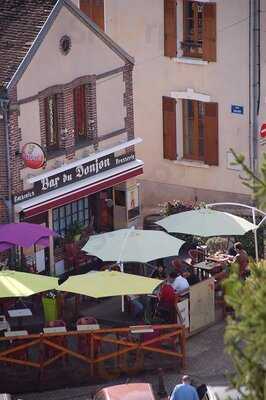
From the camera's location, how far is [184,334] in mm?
→ 24938

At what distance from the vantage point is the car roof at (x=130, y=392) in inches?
828

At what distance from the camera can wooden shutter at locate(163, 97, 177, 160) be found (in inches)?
1374

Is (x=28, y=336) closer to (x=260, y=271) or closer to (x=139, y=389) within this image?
(x=139, y=389)

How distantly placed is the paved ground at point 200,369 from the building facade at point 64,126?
4.48m

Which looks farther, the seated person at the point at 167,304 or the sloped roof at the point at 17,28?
the sloped roof at the point at 17,28

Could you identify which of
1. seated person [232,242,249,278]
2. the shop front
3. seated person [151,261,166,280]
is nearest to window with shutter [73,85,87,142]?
the shop front

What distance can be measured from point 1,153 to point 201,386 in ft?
27.1

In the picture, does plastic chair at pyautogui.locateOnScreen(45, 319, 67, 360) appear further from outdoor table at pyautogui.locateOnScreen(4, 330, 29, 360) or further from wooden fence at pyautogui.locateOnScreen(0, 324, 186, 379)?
outdoor table at pyautogui.locateOnScreen(4, 330, 29, 360)

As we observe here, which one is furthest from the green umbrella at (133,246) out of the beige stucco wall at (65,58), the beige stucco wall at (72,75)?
the beige stucco wall at (65,58)

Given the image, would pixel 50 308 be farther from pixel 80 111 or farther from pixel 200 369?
pixel 80 111

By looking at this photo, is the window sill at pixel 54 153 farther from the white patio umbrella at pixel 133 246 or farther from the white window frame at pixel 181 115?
the white window frame at pixel 181 115

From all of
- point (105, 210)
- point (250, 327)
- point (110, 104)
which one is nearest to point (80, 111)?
point (110, 104)

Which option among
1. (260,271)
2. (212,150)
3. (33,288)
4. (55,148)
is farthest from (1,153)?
(260,271)

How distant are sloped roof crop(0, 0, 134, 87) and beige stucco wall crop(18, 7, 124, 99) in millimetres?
154
